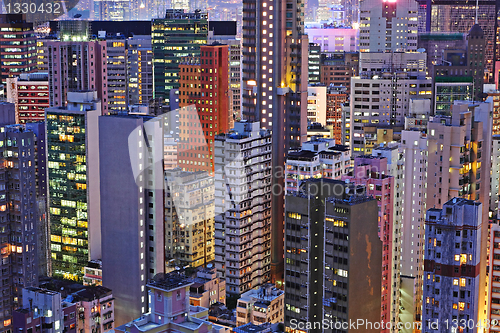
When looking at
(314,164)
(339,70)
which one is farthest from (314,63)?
(314,164)

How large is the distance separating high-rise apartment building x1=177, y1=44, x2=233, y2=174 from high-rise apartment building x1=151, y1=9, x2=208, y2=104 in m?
37.8

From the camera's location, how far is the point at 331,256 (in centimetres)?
5850

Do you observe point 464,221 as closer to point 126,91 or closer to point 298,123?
point 298,123

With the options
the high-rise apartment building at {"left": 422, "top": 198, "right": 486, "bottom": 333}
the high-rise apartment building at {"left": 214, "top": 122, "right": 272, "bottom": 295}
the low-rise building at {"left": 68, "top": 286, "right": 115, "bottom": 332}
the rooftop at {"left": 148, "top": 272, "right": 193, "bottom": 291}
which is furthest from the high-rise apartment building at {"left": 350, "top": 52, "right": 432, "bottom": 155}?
the rooftop at {"left": 148, "top": 272, "right": 193, "bottom": 291}

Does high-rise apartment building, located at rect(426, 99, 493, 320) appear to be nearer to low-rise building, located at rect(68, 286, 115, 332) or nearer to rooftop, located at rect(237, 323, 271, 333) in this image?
rooftop, located at rect(237, 323, 271, 333)

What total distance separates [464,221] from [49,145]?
51.3 meters

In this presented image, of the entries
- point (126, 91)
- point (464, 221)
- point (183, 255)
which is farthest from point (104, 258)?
point (126, 91)

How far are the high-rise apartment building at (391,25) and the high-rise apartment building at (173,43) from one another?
32.3 meters

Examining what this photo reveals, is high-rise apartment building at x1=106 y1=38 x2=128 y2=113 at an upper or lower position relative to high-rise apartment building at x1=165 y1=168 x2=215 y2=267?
upper

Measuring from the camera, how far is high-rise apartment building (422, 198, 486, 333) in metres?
55.4

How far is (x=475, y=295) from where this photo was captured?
5559cm

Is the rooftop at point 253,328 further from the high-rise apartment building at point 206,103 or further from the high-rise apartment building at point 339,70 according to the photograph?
the high-rise apartment building at point 339,70

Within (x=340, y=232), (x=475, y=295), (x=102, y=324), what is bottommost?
(x=102, y=324)

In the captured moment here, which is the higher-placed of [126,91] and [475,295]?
[126,91]
